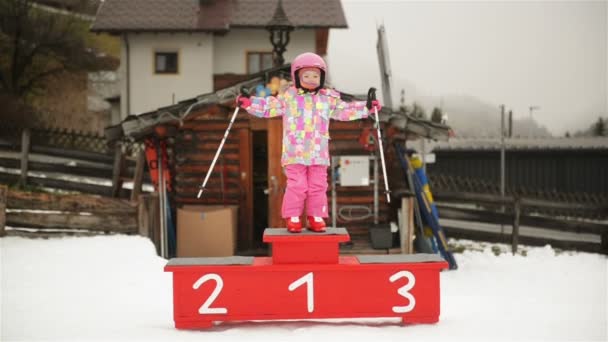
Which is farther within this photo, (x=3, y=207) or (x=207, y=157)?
(x=207, y=157)

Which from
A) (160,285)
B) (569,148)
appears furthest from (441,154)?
(160,285)

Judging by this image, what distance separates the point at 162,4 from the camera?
19.5 metres

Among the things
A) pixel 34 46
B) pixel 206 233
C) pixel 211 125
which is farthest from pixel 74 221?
pixel 34 46

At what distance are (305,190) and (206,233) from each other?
15.1 feet

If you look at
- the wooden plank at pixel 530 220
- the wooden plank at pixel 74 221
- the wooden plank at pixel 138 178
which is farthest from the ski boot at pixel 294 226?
the wooden plank at pixel 530 220

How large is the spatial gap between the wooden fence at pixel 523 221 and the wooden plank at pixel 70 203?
6214mm

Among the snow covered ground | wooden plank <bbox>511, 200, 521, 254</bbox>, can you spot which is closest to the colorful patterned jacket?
the snow covered ground

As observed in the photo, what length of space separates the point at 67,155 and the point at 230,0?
778cm

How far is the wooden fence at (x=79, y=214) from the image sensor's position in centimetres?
896

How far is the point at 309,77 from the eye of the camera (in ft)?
16.7

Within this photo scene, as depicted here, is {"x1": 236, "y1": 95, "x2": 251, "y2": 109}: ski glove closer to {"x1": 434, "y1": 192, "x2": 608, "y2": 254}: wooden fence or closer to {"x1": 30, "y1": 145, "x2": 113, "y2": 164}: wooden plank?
{"x1": 434, "y1": 192, "x2": 608, "y2": 254}: wooden fence

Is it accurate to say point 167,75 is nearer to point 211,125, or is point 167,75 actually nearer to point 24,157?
point 24,157

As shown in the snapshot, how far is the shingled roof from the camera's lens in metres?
18.7

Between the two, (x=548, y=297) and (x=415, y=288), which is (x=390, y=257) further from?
(x=548, y=297)
